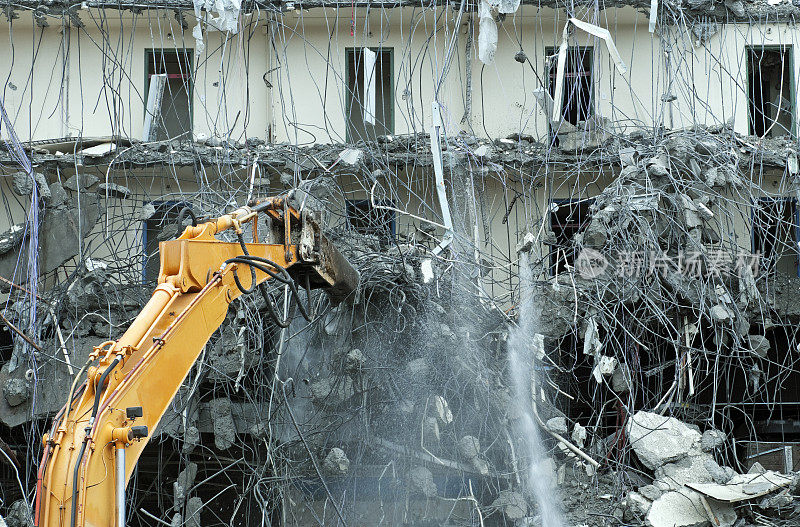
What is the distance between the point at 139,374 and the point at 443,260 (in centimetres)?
500

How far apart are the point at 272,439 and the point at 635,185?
4820 mm

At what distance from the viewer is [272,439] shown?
373 inches

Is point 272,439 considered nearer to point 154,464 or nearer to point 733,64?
point 154,464

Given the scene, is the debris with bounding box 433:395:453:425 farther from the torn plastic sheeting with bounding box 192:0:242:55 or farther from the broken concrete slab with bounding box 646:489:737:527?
the torn plastic sheeting with bounding box 192:0:242:55

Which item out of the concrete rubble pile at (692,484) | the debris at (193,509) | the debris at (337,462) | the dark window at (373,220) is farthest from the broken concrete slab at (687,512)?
the debris at (193,509)

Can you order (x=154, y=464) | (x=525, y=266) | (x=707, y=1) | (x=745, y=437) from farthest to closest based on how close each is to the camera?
1. (x=707, y=1)
2. (x=745, y=437)
3. (x=154, y=464)
4. (x=525, y=266)

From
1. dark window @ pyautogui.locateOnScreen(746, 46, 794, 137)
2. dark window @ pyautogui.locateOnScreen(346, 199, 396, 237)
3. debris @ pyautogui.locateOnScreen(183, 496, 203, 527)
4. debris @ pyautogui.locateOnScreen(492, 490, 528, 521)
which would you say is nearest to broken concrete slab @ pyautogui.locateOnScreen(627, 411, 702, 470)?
debris @ pyautogui.locateOnScreen(492, 490, 528, 521)

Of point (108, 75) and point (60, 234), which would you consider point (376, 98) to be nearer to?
point (108, 75)

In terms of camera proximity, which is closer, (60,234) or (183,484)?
(183,484)

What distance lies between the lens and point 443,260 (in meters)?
9.58

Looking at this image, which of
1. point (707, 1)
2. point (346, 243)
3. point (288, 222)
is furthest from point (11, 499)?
point (707, 1)

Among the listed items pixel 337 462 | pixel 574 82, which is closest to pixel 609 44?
pixel 574 82

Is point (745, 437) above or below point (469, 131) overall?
below

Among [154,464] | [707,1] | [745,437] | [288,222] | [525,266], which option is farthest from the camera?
[707,1]
